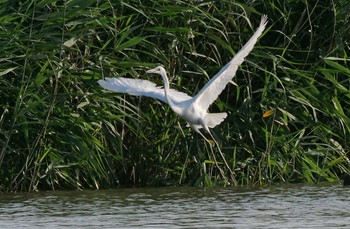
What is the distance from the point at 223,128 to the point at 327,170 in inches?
42.1

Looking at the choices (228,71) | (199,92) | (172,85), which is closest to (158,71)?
(199,92)

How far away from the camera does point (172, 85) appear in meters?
12.8

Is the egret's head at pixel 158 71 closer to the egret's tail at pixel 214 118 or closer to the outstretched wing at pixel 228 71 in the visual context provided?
the outstretched wing at pixel 228 71

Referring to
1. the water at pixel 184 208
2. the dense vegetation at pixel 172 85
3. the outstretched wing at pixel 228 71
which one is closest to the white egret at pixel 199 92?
the outstretched wing at pixel 228 71

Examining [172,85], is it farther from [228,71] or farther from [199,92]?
[228,71]

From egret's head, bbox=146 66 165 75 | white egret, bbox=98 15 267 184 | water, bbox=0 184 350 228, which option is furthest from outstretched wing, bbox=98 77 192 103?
water, bbox=0 184 350 228

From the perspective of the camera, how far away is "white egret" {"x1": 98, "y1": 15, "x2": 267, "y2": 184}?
11.7 m

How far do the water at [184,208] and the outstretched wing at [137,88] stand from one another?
86cm

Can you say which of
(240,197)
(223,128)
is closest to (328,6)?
(223,128)

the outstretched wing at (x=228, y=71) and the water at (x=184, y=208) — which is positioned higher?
the outstretched wing at (x=228, y=71)

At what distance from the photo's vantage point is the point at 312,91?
41.4 feet

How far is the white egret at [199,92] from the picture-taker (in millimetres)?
11719

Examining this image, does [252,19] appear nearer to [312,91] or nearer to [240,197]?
[312,91]

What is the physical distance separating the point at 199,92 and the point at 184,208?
1359 mm
